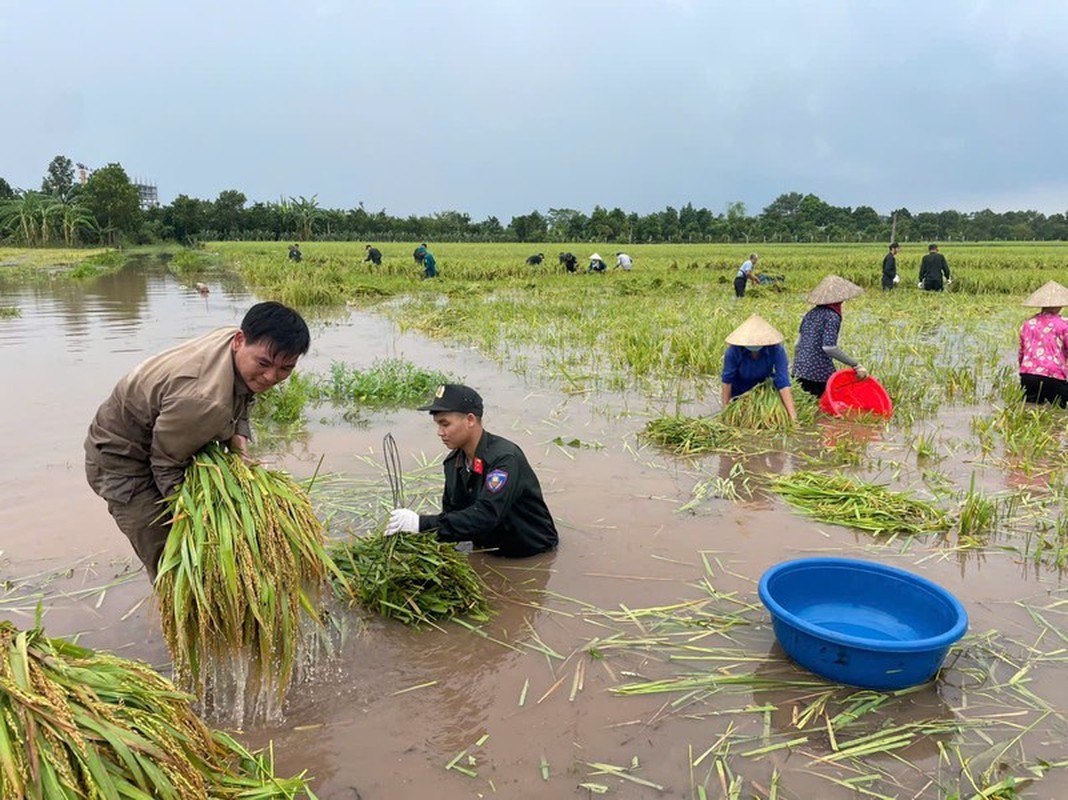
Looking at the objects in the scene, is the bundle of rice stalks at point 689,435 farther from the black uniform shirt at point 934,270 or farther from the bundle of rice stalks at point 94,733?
the black uniform shirt at point 934,270

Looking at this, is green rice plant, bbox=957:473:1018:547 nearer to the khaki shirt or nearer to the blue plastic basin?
the blue plastic basin

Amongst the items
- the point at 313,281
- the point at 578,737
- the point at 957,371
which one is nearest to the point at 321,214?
the point at 313,281

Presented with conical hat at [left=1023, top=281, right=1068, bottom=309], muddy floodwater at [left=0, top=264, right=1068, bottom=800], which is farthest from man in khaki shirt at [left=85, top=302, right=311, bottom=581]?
conical hat at [left=1023, top=281, right=1068, bottom=309]

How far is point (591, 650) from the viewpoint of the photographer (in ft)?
10.4

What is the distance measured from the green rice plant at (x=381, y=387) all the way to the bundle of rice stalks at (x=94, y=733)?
18.0 feet

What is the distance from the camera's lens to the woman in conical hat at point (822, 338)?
21.4 ft

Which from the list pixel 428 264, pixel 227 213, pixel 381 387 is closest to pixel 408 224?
pixel 227 213

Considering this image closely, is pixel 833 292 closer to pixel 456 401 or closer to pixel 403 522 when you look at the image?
pixel 456 401

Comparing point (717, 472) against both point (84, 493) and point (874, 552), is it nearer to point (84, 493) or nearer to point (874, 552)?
point (874, 552)

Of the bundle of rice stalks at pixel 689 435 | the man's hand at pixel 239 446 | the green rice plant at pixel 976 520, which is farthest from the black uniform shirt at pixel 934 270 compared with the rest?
the man's hand at pixel 239 446

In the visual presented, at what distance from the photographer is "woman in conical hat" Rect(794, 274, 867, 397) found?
6508mm

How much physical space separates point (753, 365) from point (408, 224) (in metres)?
69.9

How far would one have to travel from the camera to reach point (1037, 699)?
279 centimetres

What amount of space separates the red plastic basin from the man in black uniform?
3.98 metres
